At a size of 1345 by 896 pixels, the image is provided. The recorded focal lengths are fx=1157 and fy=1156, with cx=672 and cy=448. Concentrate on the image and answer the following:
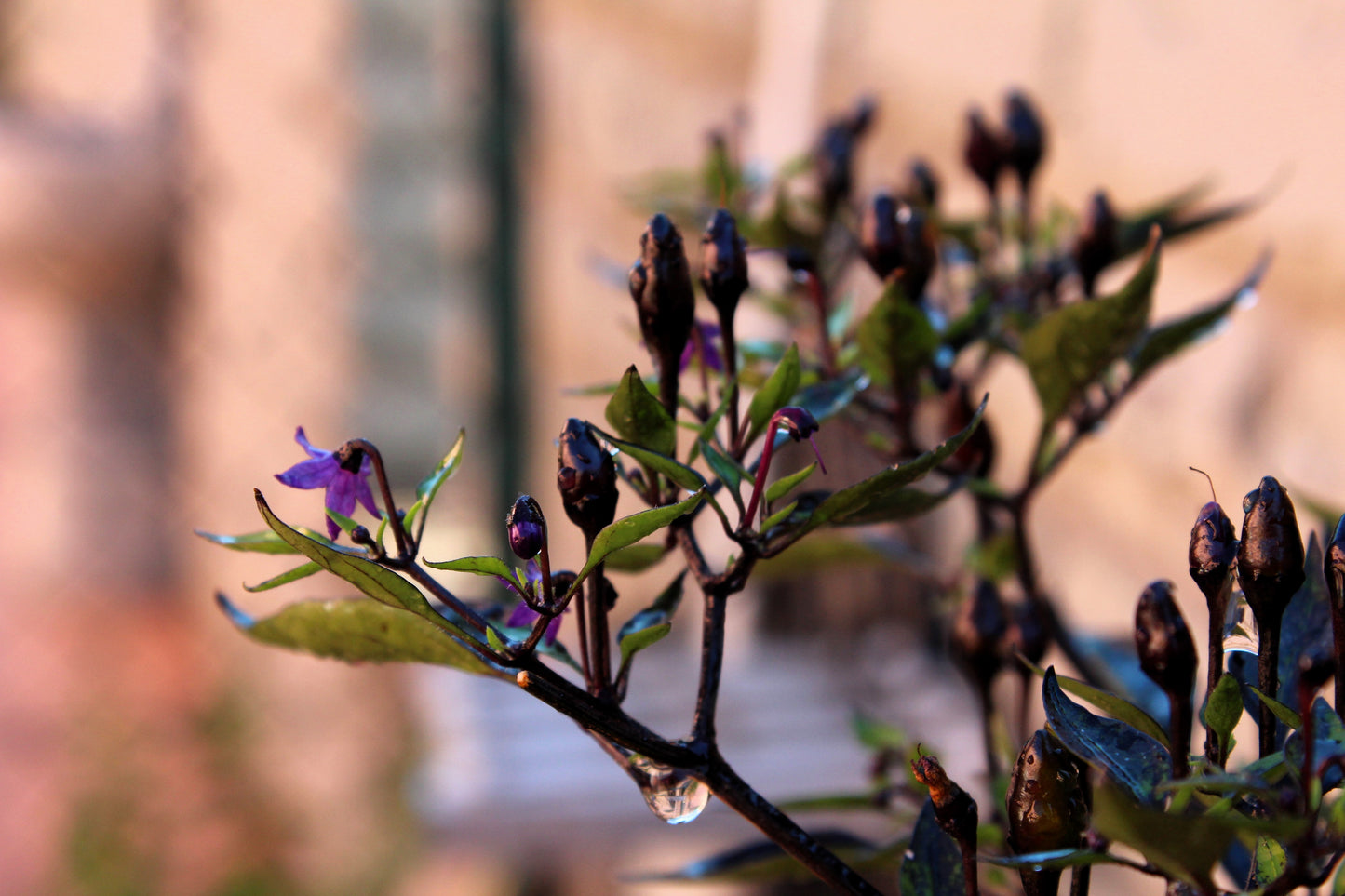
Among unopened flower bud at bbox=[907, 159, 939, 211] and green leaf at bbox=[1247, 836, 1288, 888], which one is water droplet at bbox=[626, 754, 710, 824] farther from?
unopened flower bud at bbox=[907, 159, 939, 211]

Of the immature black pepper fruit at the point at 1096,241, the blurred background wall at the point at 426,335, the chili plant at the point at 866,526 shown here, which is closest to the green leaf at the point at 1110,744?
the chili plant at the point at 866,526

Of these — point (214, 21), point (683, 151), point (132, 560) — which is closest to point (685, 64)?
point (683, 151)

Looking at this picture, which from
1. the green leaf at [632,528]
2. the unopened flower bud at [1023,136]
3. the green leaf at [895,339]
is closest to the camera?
the green leaf at [632,528]

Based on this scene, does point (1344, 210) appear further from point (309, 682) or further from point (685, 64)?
point (309, 682)

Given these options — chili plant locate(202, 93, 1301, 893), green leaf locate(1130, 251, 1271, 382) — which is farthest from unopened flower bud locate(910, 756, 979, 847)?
green leaf locate(1130, 251, 1271, 382)

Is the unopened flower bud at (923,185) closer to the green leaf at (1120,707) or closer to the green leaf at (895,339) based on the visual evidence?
the green leaf at (895,339)

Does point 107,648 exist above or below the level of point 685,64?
below

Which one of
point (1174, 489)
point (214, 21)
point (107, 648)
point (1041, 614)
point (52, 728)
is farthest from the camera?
point (107, 648)
